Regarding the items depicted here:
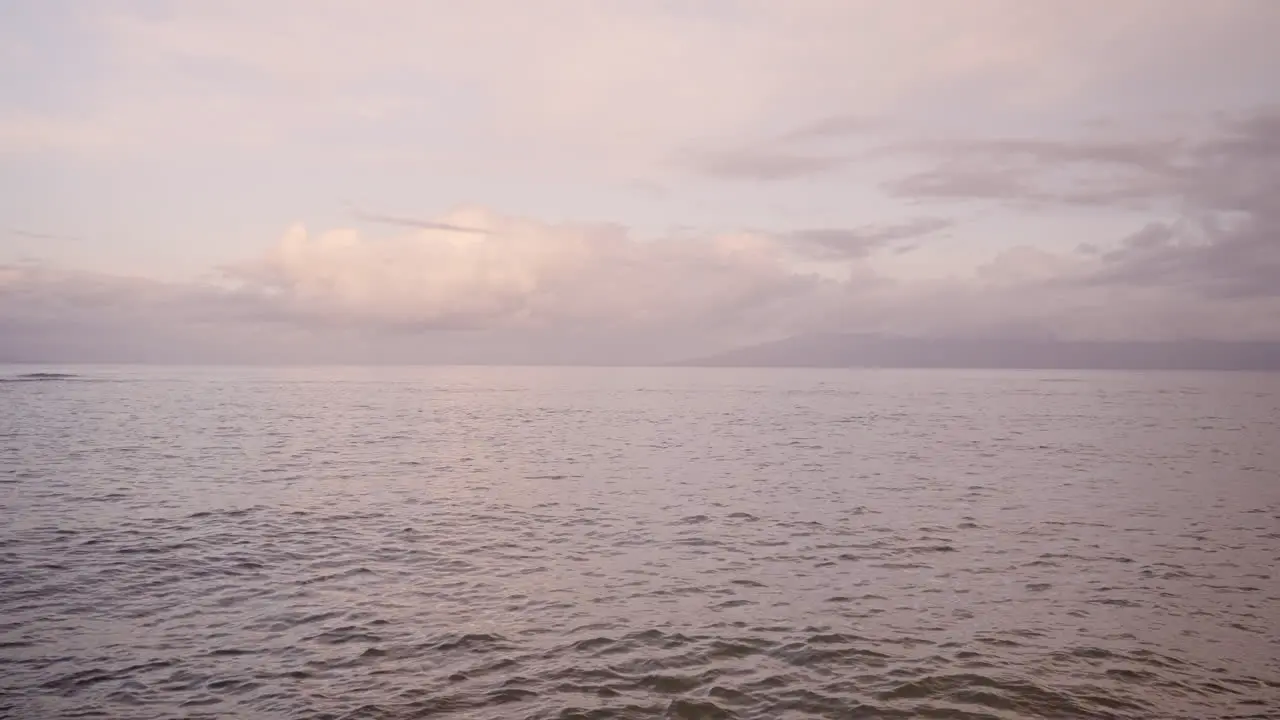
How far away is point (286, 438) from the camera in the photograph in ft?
234

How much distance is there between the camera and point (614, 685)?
16.2m

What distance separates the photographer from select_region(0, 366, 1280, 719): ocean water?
1591cm

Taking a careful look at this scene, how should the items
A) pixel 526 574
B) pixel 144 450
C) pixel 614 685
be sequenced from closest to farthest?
pixel 614 685
pixel 526 574
pixel 144 450

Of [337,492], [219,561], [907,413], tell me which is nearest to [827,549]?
[219,561]

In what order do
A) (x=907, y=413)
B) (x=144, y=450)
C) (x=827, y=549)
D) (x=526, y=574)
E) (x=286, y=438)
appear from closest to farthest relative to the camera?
(x=526, y=574), (x=827, y=549), (x=144, y=450), (x=286, y=438), (x=907, y=413)

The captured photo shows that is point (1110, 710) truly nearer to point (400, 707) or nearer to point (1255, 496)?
point (400, 707)

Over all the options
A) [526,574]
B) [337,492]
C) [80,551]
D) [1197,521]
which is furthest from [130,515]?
[1197,521]

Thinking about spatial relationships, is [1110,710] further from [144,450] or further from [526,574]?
[144,450]

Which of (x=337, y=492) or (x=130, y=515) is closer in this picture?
(x=130, y=515)

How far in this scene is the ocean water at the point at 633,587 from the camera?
627 inches

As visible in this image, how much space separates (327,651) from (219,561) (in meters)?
11.1

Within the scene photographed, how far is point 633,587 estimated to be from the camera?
2362 cm

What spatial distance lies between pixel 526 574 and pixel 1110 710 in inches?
664

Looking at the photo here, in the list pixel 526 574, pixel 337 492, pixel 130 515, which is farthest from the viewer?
pixel 337 492
